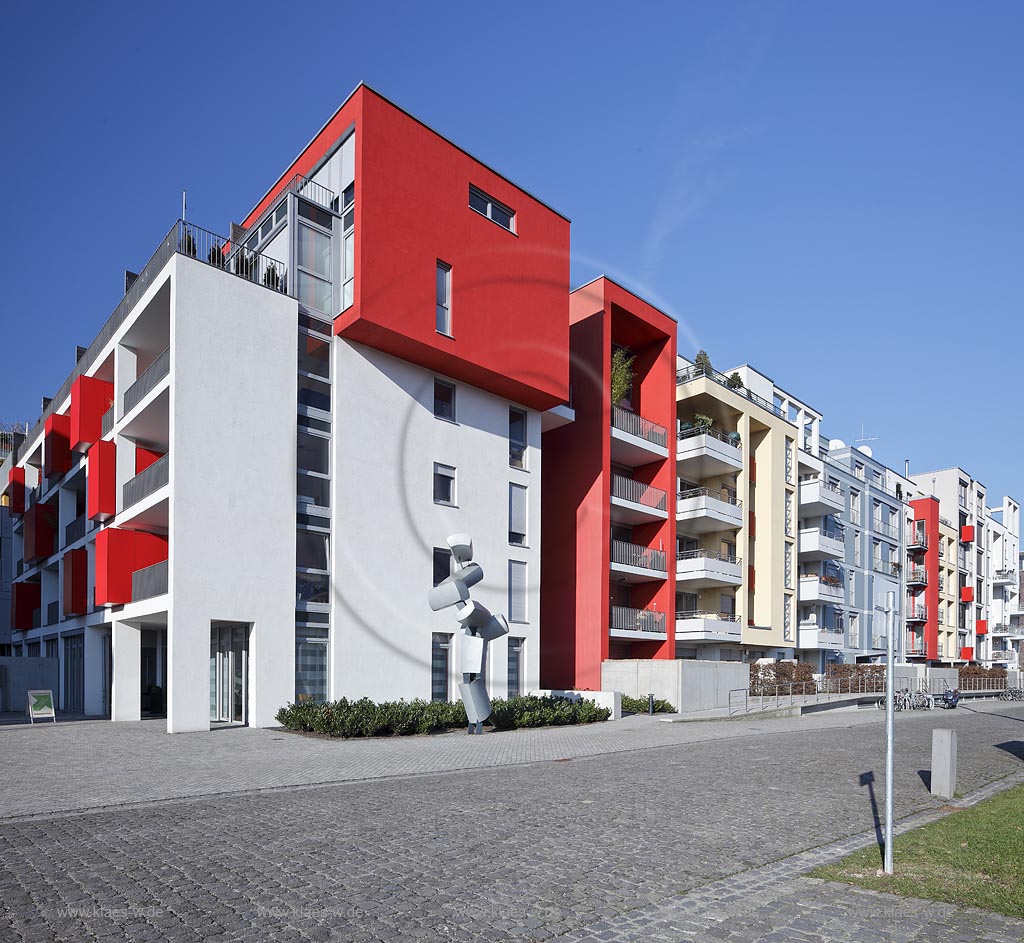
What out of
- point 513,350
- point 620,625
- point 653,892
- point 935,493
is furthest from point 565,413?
point 935,493

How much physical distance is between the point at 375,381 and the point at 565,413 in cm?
882

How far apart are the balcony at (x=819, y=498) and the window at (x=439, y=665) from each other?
92.4ft

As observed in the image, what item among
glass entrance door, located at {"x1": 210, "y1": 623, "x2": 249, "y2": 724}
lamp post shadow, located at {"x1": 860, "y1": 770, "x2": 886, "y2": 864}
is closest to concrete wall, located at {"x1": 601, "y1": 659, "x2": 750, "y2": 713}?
glass entrance door, located at {"x1": 210, "y1": 623, "x2": 249, "y2": 724}

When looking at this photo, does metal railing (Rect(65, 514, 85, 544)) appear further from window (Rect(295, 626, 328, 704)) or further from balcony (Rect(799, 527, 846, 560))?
balcony (Rect(799, 527, 846, 560))

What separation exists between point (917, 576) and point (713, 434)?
34869mm

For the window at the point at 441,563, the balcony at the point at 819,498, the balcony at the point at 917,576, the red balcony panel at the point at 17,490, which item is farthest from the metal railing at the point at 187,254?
the balcony at the point at 917,576

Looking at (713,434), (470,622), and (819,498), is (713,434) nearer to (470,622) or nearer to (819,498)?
(819,498)

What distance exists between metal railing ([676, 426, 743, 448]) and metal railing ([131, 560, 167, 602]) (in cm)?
2333

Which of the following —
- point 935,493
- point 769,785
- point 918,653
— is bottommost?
point 918,653

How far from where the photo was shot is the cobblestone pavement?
605 cm

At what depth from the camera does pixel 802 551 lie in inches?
1917

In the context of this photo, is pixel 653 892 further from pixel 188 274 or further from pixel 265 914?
pixel 188 274

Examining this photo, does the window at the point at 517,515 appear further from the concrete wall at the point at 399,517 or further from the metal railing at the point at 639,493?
the metal railing at the point at 639,493

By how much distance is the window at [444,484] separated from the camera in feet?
89.5
